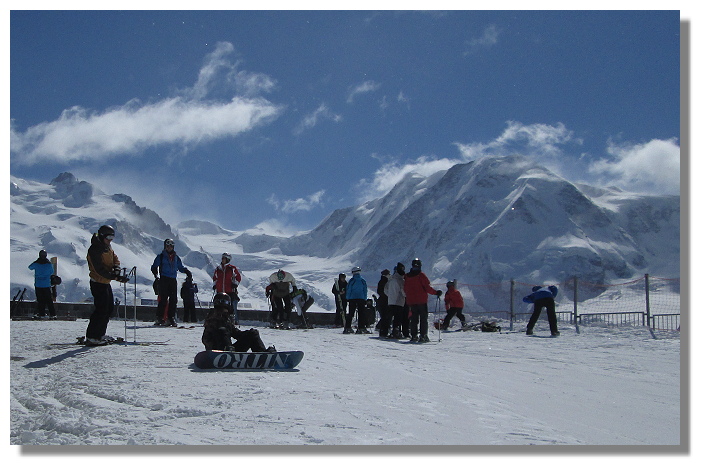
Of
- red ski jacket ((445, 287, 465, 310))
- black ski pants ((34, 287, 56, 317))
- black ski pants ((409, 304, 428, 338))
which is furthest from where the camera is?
red ski jacket ((445, 287, 465, 310))

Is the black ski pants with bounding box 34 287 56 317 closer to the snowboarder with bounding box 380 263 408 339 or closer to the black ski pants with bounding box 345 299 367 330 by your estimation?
the black ski pants with bounding box 345 299 367 330

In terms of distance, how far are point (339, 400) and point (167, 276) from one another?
8571mm

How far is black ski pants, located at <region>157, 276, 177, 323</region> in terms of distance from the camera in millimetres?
12891

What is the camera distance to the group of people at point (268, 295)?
8.04 meters

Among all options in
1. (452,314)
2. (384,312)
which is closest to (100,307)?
(384,312)

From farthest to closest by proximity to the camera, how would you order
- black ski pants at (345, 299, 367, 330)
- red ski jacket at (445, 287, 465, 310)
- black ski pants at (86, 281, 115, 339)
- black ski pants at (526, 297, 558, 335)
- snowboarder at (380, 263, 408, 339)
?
red ski jacket at (445, 287, 465, 310) < black ski pants at (345, 299, 367, 330) < black ski pants at (526, 297, 558, 335) < snowboarder at (380, 263, 408, 339) < black ski pants at (86, 281, 115, 339)

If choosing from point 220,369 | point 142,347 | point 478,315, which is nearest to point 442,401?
point 220,369

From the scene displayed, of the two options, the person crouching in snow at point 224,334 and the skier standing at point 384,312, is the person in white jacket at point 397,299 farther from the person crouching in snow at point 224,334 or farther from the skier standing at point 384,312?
the person crouching in snow at point 224,334

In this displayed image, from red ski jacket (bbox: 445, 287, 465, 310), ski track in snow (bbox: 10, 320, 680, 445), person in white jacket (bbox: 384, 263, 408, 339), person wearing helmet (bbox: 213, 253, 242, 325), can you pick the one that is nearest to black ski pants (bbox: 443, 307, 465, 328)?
red ski jacket (bbox: 445, 287, 465, 310)

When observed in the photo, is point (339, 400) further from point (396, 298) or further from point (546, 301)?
point (546, 301)

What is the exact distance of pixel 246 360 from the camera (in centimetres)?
671

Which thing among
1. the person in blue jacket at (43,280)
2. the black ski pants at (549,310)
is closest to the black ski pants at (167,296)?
the person in blue jacket at (43,280)

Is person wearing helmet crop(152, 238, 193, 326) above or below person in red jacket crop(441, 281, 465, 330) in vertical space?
above
